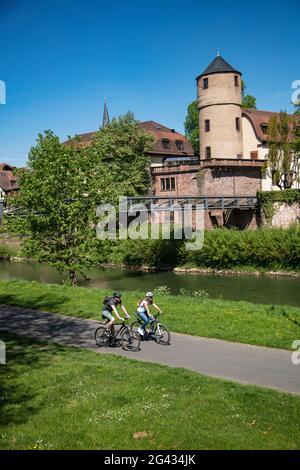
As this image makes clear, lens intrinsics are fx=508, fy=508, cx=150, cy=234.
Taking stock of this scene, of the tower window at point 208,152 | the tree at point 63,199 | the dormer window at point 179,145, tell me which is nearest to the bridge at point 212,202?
the tower window at point 208,152

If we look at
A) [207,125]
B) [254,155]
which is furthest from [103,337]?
[254,155]

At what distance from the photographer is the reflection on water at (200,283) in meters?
31.5

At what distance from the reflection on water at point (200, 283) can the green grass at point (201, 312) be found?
28.2 feet

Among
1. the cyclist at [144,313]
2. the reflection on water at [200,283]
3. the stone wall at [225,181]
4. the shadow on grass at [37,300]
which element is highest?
the stone wall at [225,181]

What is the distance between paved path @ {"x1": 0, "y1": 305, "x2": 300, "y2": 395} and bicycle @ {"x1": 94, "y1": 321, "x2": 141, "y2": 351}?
22cm

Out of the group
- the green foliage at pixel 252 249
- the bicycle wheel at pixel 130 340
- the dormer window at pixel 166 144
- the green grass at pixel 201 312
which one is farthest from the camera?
the dormer window at pixel 166 144

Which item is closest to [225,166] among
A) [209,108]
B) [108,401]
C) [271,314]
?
[209,108]

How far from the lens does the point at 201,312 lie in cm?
1859

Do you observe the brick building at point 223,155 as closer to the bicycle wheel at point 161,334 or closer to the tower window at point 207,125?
the tower window at point 207,125

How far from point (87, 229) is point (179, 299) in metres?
9.88

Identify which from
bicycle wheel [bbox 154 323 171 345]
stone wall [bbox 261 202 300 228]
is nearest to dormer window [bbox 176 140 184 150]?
stone wall [bbox 261 202 300 228]

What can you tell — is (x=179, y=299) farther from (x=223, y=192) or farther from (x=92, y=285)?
(x=223, y=192)

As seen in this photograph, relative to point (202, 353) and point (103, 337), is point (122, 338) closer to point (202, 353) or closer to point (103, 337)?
point (103, 337)

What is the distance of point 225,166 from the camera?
5647 centimetres
